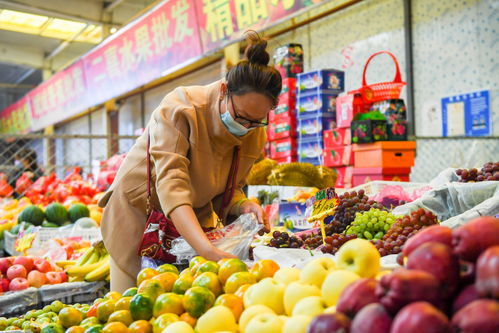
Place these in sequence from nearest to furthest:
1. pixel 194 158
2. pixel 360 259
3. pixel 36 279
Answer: pixel 360 259 → pixel 194 158 → pixel 36 279

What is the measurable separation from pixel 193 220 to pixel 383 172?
7.99ft

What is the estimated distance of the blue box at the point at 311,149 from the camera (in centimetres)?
465

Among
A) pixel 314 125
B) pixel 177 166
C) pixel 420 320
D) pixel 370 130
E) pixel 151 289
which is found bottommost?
pixel 151 289

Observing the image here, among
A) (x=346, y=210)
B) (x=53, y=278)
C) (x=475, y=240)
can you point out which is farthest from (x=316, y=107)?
(x=475, y=240)

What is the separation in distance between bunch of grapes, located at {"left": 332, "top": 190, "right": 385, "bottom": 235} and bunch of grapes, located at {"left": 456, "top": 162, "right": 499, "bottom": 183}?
0.61m

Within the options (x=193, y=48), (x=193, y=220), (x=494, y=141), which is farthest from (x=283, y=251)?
(x=193, y=48)

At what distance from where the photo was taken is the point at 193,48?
5867 millimetres

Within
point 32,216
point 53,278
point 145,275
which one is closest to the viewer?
point 145,275

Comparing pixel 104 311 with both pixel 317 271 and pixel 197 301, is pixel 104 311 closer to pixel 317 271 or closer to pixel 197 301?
pixel 197 301

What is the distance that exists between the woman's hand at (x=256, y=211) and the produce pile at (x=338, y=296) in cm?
71

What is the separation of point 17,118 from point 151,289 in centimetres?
1425

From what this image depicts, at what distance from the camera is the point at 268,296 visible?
1145mm

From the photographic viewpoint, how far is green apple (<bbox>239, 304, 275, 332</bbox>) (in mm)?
1088

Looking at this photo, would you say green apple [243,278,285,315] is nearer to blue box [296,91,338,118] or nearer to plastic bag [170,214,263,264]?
plastic bag [170,214,263,264]
